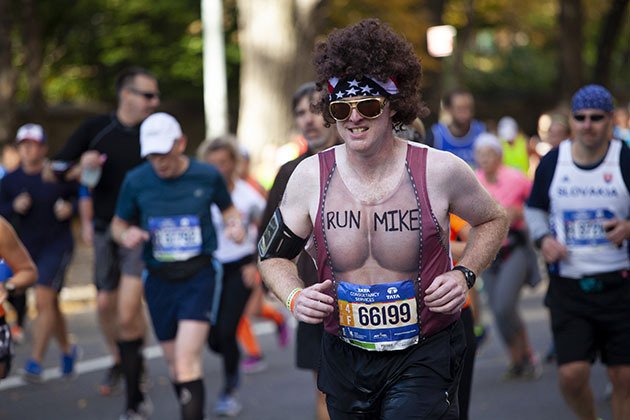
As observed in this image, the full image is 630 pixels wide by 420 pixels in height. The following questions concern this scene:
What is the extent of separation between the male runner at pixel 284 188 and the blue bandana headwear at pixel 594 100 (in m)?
1.49

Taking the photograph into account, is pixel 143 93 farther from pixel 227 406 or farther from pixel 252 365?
pixel 252 365

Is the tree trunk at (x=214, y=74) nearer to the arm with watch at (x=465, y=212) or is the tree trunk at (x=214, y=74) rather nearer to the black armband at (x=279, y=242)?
the black armband at (x=279, y=242)

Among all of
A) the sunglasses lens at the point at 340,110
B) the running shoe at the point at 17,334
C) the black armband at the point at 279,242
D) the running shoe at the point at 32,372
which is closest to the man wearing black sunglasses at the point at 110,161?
the running shoe at the point at 32,372

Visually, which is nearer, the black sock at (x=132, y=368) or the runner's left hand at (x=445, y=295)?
the runner's left hand at (x=445, y=295)

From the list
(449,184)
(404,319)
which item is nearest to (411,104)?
(449,184)

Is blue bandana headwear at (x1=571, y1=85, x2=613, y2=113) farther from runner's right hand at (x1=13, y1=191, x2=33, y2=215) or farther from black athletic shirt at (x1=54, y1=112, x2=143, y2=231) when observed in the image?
runner's right hand at (x1=13, y1=191, x2=33, y2=215)

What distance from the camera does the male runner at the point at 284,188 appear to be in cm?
518

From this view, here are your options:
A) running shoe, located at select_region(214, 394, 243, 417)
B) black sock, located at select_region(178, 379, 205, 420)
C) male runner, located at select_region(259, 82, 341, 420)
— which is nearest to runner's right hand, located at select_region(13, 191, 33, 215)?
running shoe, located at select_region(214, 394, 243, 417)

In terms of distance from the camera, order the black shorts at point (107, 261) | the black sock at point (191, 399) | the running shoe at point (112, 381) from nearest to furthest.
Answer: the black sock at point (191, 399), the black shorts at point (107, 261), the running shoe at point (112, 381)

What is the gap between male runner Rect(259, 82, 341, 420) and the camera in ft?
17.0

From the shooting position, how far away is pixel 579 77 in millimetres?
24500

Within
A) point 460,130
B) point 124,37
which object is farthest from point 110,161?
point 124,37

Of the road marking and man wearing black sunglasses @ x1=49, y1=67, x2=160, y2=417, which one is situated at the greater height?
man wearing black sunglasses @ x1=49, y1=67, x2=160, y2=417

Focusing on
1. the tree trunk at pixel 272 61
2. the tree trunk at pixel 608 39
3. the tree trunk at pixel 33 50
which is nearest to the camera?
the tree trunk at pixel 272 61
